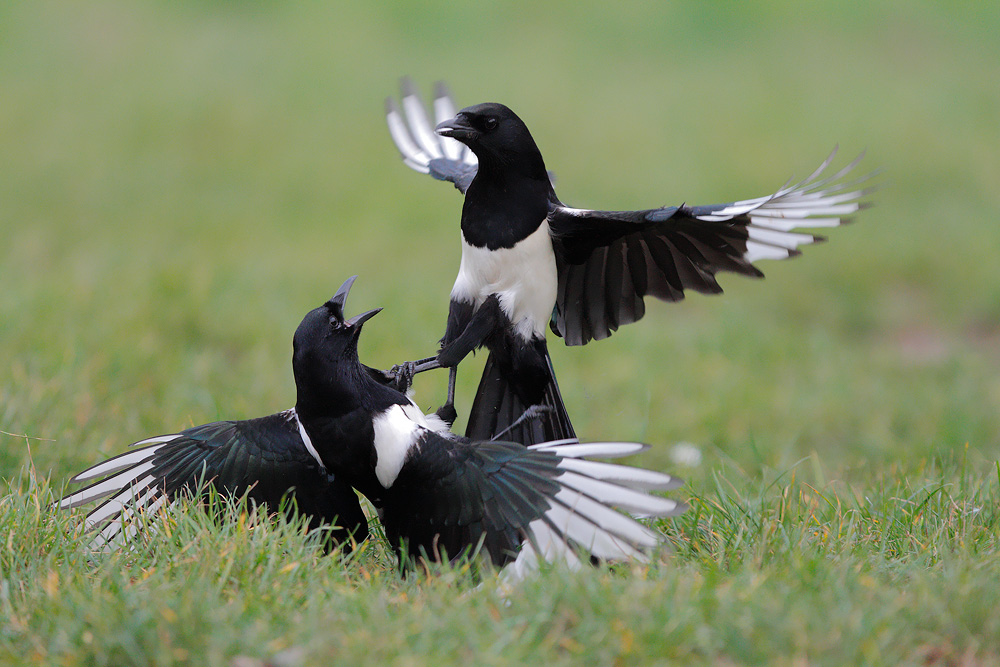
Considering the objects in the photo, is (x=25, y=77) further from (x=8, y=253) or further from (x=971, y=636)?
(x=971, y=636)

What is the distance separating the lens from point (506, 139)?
328cm

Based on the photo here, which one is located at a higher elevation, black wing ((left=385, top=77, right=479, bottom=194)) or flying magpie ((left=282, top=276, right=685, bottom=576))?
black wing ((left=385, top=77, right=479, bottom=194))

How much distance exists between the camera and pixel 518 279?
337 centimetres

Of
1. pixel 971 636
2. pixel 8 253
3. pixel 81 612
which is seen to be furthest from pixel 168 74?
pixel 971 636

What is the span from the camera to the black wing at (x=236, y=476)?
3123 millimetres

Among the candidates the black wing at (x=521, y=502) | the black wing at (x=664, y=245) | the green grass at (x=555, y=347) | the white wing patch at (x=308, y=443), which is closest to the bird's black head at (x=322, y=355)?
the white wing patch at (x=308, y=443)

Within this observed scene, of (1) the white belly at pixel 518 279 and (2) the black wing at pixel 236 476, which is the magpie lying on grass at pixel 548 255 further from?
(2) the black wing at pixel 236 476

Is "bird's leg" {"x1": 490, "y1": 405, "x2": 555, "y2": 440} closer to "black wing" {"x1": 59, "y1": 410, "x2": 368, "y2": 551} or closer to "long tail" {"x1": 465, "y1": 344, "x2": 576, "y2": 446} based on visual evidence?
"long tail" {"x1": 465, "y1": 344, "x2": 576, "y2": 446}

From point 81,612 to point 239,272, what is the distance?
4949 mm

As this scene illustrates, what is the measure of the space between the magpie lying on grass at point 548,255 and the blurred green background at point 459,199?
0.45m

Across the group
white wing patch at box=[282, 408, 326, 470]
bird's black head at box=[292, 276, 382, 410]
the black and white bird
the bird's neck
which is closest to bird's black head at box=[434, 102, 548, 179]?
the black and white bird

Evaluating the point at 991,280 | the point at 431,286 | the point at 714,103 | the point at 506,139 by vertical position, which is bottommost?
the point at 991,280

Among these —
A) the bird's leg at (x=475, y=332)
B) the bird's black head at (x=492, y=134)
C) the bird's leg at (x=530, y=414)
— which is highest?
the bird's black head at (x=492, y=134)

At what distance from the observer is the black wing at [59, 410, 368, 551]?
10.2 feet
